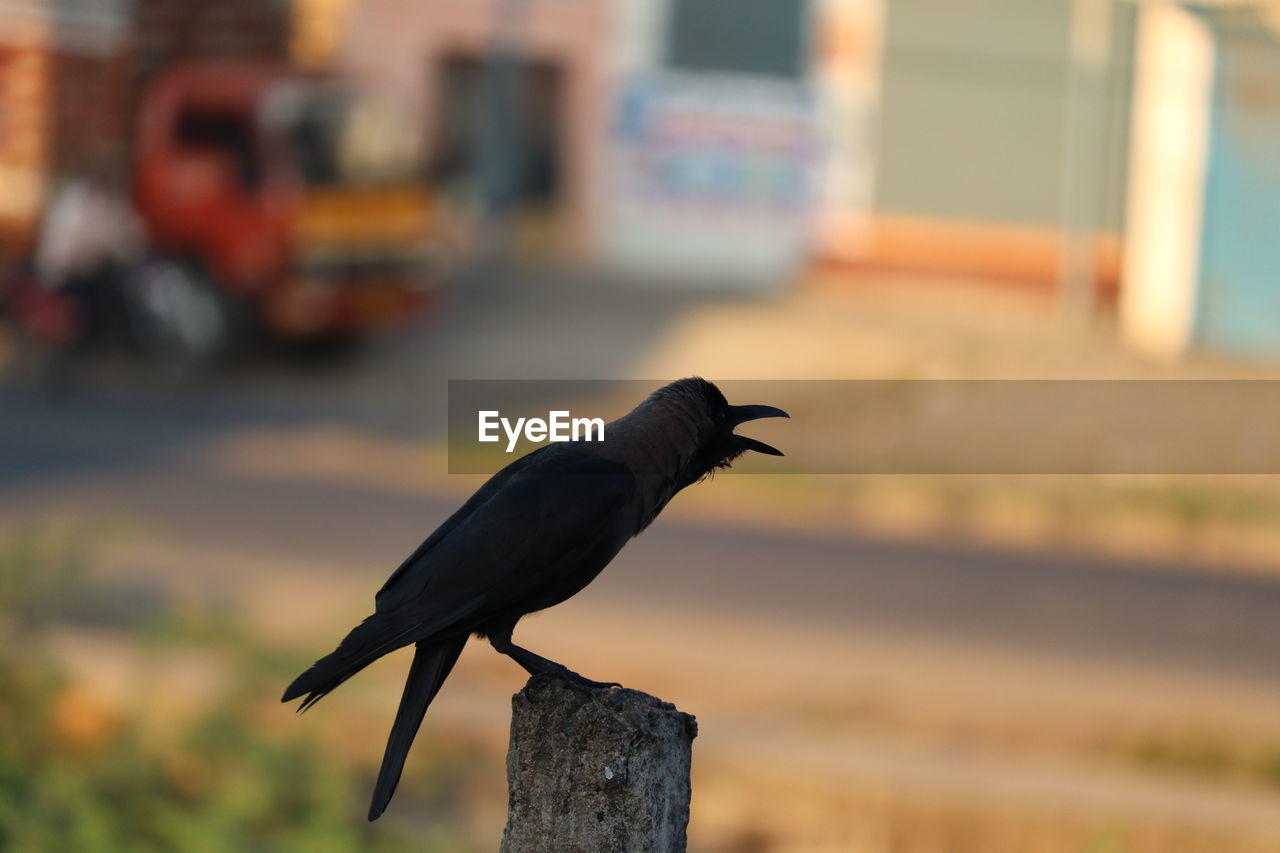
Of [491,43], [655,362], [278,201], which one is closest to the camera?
[278,201]

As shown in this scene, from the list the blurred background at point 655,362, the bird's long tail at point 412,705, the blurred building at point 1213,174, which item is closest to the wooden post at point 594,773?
the bird's long tail at point 412,705

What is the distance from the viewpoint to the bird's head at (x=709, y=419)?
6.69ft

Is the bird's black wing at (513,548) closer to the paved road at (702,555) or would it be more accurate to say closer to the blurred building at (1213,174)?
the paved road at (702,555)

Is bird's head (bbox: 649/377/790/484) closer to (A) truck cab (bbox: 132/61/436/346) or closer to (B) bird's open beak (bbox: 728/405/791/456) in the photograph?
(B) bird's open beak (bbox: 728/405/791/456)

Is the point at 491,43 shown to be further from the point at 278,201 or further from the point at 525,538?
the point at 525,538

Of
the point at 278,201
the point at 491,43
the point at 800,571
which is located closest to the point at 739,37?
the point at 491,43

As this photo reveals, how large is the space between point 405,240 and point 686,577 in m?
5.80

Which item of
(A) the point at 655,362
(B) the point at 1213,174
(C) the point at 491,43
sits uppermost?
(C) the point at 491,43

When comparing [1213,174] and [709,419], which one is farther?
[1213,174]

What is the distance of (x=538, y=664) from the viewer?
2.13 m

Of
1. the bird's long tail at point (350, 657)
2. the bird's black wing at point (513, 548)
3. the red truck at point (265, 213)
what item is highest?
the red truck at point (265, 213)

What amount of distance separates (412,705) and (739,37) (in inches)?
601

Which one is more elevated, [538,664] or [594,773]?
[538,664]

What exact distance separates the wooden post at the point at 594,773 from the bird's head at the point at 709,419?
12.3 inches
